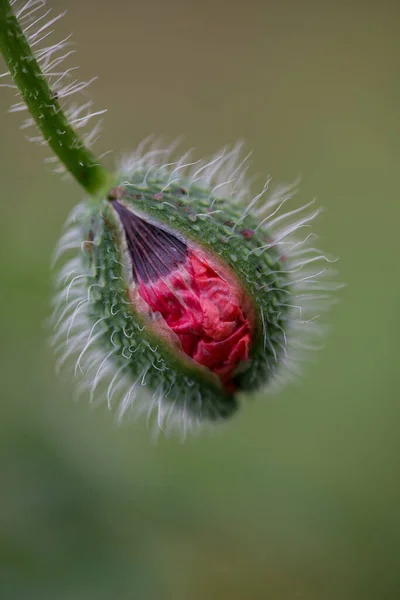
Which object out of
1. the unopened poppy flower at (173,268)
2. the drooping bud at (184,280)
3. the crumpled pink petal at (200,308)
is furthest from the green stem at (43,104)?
the crumpled pink petal at (200,308)

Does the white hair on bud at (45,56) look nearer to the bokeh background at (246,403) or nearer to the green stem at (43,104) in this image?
the green stem at (43,104)

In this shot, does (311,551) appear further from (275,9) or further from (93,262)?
(275,9)

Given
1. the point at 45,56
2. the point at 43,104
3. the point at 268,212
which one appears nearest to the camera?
the point at 43,104

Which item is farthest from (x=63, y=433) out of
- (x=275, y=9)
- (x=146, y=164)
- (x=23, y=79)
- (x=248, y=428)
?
(x=275, y=9)

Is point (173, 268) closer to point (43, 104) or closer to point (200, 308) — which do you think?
point (200, 308)

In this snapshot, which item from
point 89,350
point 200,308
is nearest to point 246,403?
point 89,350

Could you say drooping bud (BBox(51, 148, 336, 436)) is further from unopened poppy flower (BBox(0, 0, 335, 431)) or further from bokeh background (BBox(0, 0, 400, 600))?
bokeh background (BBox(0, 0, 400, 600))

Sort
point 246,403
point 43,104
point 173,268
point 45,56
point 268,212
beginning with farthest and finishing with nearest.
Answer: point 246,403 → point 268,212 → point 173,268 → point 45,56 → point 43,104
